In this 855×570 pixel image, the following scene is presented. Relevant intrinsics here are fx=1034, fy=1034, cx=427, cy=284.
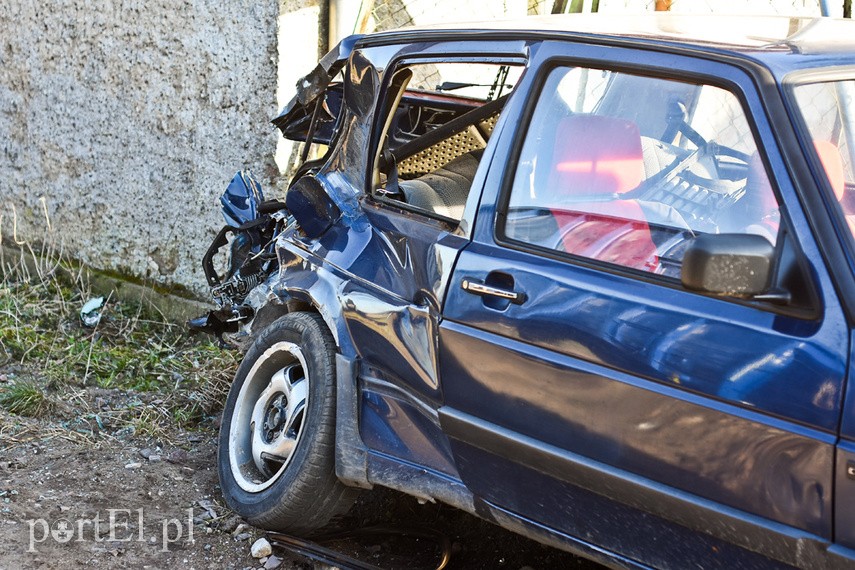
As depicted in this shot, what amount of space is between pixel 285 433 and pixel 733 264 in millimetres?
2024

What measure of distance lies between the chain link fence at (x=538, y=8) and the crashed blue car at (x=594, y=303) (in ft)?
6.44

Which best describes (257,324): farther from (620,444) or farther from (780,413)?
(780,413)

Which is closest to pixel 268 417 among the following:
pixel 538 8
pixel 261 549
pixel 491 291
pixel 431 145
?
pixel 261 549

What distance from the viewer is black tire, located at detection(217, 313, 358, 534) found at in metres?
3.68

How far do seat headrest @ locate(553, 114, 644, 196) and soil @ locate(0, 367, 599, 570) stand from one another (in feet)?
4.83

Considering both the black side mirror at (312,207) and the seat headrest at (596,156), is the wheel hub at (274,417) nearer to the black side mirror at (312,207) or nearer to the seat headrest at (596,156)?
the black side mirror at (312,207)

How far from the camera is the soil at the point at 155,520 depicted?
12.5 ft

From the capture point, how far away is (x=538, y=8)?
5.95 metres

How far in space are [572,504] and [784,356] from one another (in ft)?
2.58

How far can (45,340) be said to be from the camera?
6.20m

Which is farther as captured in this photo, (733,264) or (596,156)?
(596,156)

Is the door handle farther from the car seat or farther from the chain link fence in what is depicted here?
the chain link fence

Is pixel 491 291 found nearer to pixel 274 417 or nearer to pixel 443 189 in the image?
pixel 443 189

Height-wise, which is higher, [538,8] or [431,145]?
[538,8]
